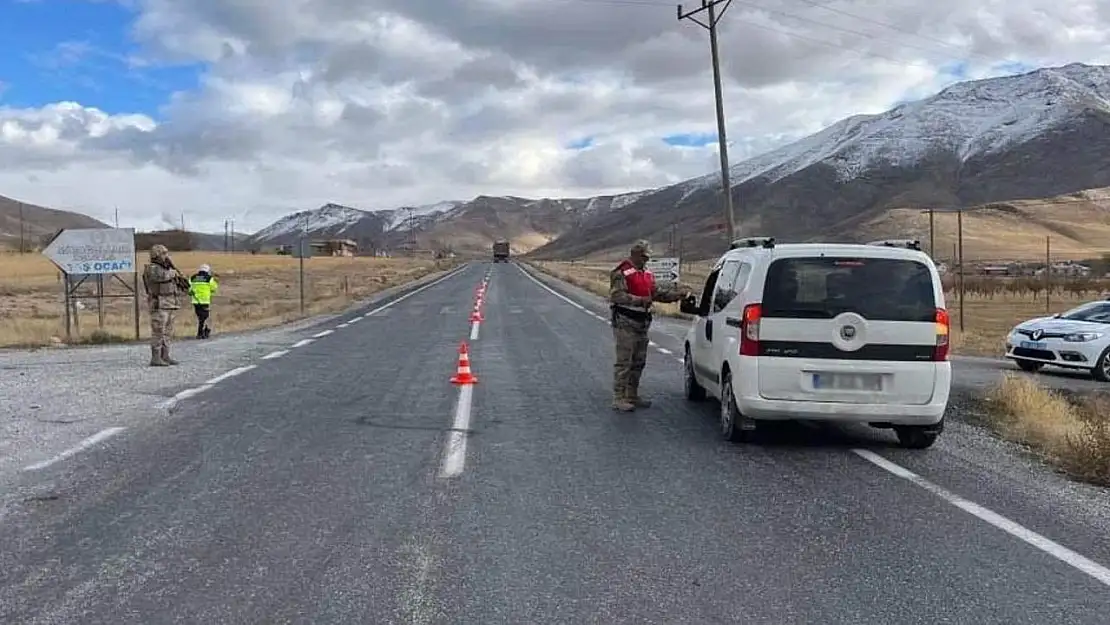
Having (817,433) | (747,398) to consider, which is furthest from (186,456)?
(817,433)

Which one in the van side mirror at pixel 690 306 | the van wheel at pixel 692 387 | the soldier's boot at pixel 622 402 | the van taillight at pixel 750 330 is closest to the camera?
the van taillight at pixel 750 330

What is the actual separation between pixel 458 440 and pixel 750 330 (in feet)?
8.89

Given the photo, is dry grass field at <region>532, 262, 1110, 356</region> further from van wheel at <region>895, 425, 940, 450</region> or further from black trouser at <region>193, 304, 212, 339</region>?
van wheel at <region>895, 425, 940, 450</region>

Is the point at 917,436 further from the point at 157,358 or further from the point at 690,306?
the point at 157,358

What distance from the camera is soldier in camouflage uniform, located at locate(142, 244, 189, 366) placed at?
52.3 ft

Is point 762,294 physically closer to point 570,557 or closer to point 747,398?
point 747,398

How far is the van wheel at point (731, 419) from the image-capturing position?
927cm

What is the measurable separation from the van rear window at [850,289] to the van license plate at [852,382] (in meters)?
0.49

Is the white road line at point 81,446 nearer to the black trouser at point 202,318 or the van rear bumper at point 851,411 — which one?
the van rear bumper at point 851,411

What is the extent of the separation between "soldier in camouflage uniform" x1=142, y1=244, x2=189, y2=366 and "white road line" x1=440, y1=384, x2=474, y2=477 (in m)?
5.78

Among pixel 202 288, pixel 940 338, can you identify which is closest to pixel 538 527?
pixel 940 338

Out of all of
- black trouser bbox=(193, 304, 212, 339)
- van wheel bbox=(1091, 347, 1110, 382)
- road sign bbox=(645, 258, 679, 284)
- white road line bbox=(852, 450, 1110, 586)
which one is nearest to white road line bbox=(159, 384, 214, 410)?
white road line bbox=(852, 450, 1110, 586)

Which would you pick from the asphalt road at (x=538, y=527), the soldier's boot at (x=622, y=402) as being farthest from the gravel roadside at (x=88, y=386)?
the soldier's boot at (x=622, y=402)

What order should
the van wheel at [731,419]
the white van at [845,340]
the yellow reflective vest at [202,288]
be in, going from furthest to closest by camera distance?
1. the yellow reflective vest at [202,288]
2. the van wheel at [731,419]
3. the white van at [845,340]
